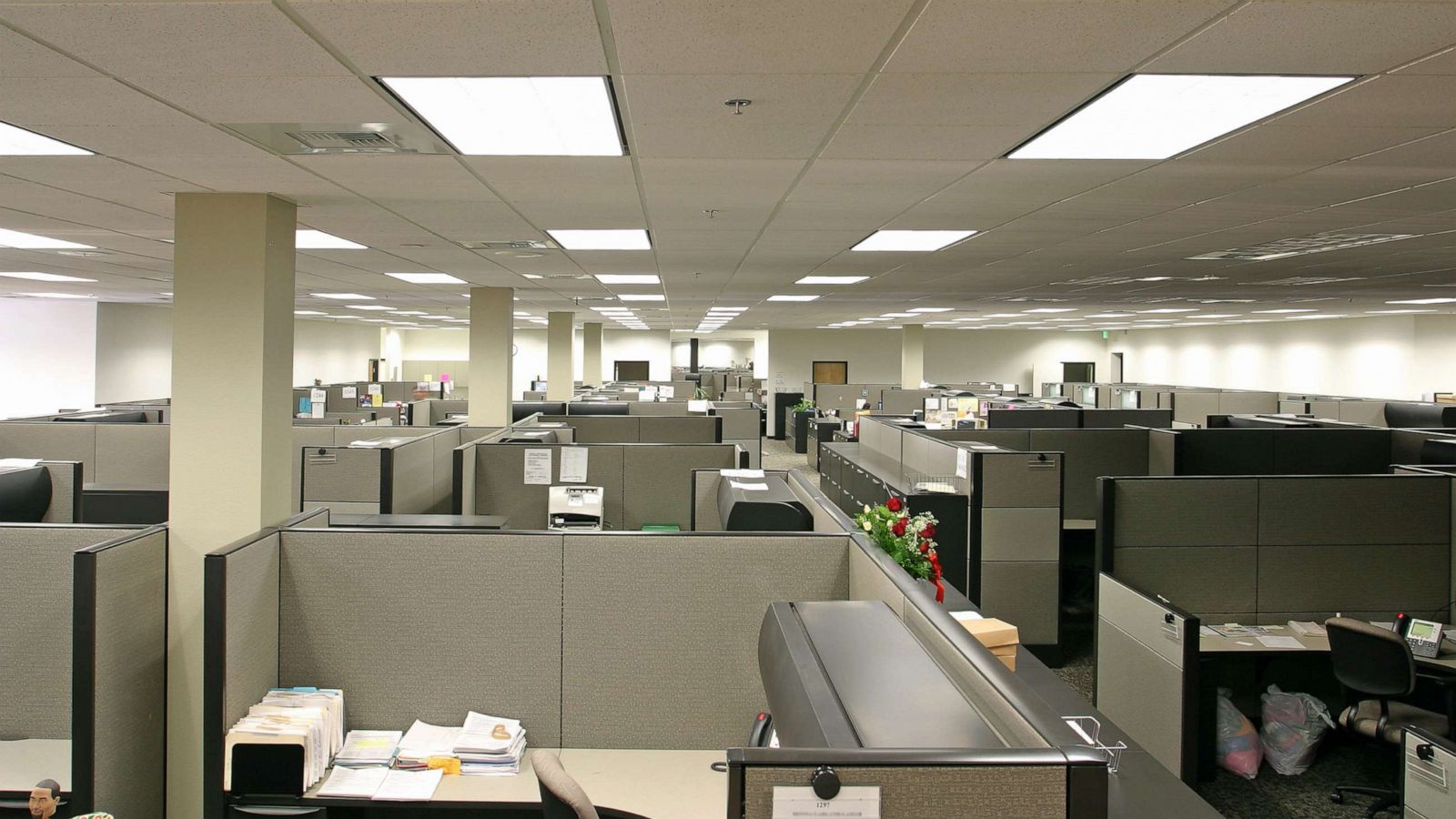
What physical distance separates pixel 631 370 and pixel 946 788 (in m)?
22.7

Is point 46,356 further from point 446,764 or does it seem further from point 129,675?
point 446,764

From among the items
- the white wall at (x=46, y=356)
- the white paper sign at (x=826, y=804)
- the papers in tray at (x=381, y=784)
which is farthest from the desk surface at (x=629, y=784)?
the white wall at (x=46, y=356)

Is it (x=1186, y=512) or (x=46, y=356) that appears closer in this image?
(x=1186, y=512)

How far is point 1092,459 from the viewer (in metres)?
5.98

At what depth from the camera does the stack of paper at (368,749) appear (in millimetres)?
2180

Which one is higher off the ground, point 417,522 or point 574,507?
point 417,522

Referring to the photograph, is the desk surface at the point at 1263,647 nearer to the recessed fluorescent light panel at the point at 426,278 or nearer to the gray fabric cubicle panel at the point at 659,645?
the gray fabric cubicle panel at the point at 659,645

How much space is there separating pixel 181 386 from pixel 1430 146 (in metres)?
4.13

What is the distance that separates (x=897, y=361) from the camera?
1959cm

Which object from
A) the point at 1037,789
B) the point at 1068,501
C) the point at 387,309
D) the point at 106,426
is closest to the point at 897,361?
the point at 387,309

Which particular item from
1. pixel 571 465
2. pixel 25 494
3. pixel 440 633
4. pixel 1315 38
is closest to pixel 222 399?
pixel 440 633

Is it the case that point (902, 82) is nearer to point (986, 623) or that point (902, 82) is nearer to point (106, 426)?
point (986, 623)

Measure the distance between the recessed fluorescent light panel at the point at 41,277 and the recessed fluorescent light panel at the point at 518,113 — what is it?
6.34 meters

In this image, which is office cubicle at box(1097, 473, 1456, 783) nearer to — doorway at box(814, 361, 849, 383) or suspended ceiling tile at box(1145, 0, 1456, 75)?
suspended ceiling tile at box(1145, 0, 1456, 75)
